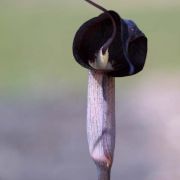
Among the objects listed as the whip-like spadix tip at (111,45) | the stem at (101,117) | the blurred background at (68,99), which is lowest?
the blurred background at (68,99)

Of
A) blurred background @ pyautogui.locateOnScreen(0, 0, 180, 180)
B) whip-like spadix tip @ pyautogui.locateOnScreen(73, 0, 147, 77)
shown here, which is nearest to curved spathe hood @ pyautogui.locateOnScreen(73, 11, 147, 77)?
whip-like spadix tip @ pyautogui.locateOnScreen(73, 0, 147, 77)

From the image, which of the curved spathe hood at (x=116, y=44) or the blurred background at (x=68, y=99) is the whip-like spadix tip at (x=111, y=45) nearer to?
the curved spathe hood at (x=116, y=44)

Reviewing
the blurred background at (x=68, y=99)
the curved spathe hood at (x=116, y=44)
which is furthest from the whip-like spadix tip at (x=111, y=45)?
the blurred background at (x=68, y=99)

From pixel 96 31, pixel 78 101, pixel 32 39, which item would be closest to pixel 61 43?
pixel 32 39

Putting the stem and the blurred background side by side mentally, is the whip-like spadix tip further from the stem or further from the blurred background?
the blurred background

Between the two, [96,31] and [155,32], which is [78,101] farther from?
[96,31]
